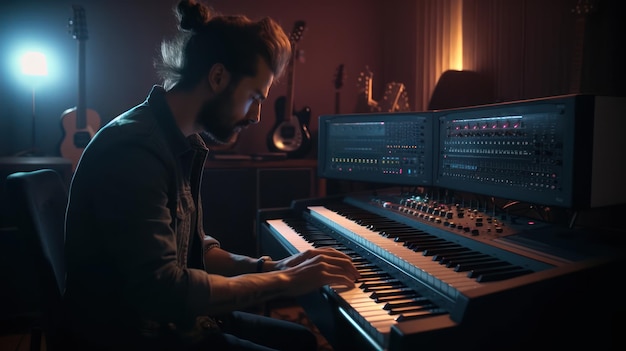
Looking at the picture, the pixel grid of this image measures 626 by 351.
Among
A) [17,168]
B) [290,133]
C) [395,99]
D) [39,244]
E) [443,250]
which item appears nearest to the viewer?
[39,244]

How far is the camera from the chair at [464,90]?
2785 millimetres

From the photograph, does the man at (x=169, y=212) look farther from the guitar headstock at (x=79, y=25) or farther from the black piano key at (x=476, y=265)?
the guitar headstock at (x=79, y=25)

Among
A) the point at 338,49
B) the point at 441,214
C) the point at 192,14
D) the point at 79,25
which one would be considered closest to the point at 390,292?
the point at 441,214

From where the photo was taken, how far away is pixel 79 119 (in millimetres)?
3182

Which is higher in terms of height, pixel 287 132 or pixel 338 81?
pixel 338 81

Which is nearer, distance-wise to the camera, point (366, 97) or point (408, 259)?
point (408, 259)

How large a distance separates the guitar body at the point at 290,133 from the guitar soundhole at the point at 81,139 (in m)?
1.22

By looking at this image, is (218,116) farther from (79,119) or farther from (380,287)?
(79,119)

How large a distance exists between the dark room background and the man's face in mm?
1533

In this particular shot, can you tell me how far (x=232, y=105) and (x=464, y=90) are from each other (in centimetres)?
194

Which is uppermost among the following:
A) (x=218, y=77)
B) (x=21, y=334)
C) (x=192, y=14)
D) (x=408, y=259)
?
(x=192, y=14)

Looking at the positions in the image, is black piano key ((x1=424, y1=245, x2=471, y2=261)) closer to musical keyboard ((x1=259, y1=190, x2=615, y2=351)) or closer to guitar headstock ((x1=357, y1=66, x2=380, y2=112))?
musical keyboard ((x1=259, y1=190, x2=615, y2=351))

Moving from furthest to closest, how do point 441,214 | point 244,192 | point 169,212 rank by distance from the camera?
point 244,192
point 441,214
point 169,212

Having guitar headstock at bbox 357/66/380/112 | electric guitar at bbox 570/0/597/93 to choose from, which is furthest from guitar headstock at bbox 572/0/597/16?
guitar headstock at bbox 357/66/380/112
